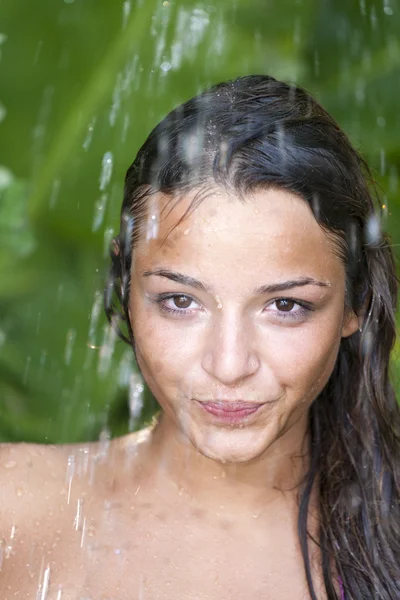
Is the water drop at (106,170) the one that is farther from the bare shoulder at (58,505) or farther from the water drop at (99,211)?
the bare shoulder at (58,505)

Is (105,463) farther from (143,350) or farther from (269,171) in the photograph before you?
(269,171)

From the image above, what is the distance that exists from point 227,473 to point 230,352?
0.47 m

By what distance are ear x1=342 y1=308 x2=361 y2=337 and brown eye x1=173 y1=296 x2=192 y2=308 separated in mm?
394

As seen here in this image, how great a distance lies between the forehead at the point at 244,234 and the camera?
1.82 meters

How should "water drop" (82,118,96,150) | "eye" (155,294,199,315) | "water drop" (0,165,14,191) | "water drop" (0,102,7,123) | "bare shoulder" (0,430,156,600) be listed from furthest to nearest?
"water drop" (0,102,7,123)
"water drop" (0,165,14,191)
"water drop" (82,118,96,150)
"bare shoulder" (0,430,156,600)
"eye" (155,294,199,315)

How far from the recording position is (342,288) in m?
2.00

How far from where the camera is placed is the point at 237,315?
1832 mm

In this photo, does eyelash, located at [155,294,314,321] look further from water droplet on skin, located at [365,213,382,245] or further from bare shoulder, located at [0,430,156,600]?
bare shoulder, located at [0,430,156,600]

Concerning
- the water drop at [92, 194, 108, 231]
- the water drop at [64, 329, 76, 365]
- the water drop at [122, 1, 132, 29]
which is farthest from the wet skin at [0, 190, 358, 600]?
the water drop at [122, 1, 132, 29]

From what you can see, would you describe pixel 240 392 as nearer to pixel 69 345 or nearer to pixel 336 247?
pixel 336 247

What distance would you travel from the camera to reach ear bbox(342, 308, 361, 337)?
6.82ft

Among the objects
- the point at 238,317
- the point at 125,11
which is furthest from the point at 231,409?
the point at 125,11

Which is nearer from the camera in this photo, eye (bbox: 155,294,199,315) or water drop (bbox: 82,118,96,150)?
eye (bbox: 155,294,199,315)

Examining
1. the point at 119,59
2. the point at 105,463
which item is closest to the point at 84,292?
the point at 119,59
